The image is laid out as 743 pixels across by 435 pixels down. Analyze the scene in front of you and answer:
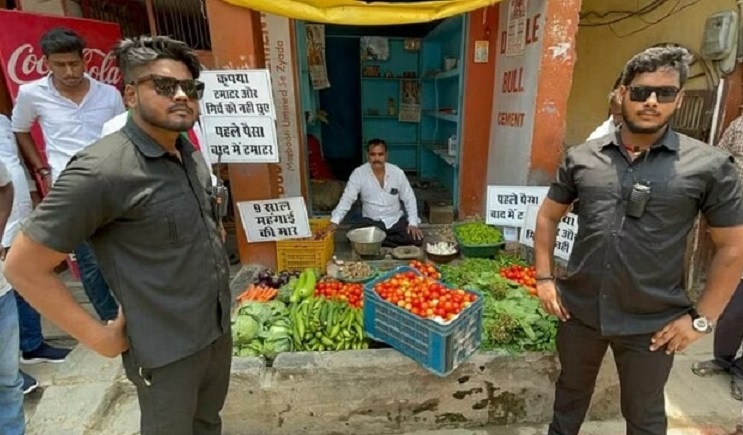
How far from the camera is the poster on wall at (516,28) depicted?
396 centimetres

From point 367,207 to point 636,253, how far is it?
306 centimetres

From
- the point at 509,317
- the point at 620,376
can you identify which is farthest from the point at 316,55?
the point at 620,376

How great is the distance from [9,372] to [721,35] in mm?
5831

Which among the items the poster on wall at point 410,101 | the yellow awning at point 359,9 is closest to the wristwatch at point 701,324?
the yellow awning at point 359,9

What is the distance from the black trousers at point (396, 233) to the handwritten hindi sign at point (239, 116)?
1.45 m

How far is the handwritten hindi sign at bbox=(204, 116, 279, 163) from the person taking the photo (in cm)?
345

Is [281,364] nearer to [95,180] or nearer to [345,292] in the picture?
[345,292]

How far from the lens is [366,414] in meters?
2.76

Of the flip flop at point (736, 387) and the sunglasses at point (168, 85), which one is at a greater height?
the sunglasses at point (168, 85)

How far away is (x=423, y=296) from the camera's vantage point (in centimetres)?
274

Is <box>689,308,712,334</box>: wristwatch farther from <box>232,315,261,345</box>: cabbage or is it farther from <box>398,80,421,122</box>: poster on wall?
<box>398,80,421,122</box>: poster on wall

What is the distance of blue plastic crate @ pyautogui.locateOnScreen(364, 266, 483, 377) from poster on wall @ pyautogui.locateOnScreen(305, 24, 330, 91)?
12.5 feet

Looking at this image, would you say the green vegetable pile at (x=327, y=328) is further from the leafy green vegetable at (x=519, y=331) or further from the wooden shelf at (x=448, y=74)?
the wooden shelf at (x=448, y=74)

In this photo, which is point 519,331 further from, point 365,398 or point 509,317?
point 365,398
